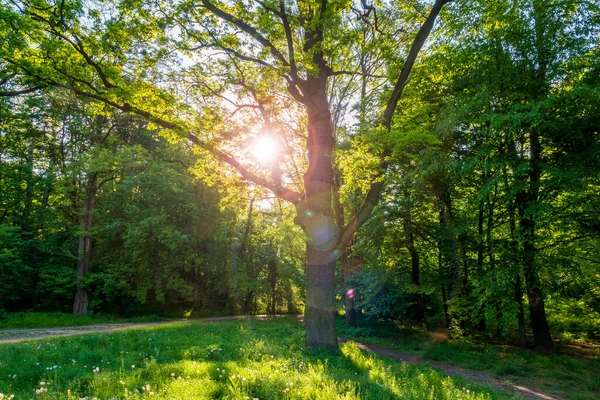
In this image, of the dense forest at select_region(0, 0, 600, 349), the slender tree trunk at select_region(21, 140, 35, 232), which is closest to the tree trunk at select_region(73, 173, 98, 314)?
the dense forest at select_region(0, 0, 600, 349)

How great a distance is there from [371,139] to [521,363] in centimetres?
902

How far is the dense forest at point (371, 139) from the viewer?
902 cm

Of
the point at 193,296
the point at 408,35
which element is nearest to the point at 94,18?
the point at 408,35

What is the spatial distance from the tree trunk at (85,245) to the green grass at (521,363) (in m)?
16.7

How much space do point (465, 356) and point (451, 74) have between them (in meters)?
10.6

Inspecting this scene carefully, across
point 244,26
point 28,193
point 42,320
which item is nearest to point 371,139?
point 244,26

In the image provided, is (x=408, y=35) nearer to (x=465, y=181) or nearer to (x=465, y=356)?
Answer: (x=465, y=181)

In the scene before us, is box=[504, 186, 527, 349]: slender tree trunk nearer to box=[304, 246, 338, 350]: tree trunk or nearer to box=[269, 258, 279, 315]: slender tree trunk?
box=[304, 246, 338, 350]: tree trunk

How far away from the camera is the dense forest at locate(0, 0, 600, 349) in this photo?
29.6 ft

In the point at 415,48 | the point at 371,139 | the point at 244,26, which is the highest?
the point at 244,26

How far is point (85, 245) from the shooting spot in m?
20.9

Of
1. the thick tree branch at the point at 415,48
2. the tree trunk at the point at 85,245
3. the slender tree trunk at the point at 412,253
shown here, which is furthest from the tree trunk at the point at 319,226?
the tree trunk at the point at 85,245

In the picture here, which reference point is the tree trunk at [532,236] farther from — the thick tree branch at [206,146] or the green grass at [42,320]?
the green grass at [42,320]

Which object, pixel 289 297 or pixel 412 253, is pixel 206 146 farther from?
pixel 289 297
